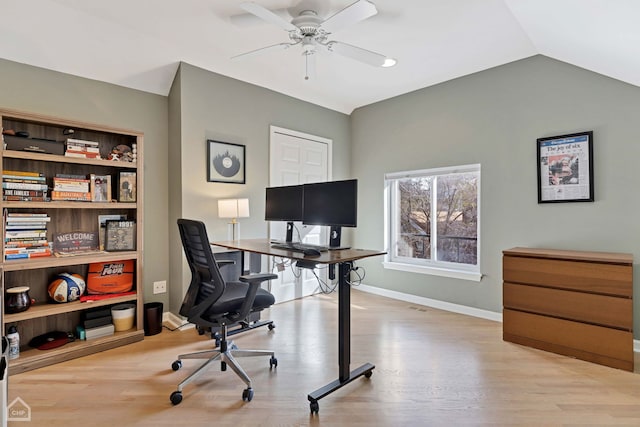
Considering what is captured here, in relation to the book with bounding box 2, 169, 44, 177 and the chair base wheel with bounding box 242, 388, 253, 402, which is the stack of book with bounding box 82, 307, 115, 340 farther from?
the chair base wheel with bounding box 242, 388, 253, 402

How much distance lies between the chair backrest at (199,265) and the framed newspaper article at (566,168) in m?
2.97

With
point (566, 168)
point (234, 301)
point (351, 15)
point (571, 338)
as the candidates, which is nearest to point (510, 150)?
point (566, 168)

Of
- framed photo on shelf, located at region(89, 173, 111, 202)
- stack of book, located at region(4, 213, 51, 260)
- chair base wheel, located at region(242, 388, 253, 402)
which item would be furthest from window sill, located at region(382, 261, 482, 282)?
stack of book, located at region(4, 213, 51, 260)

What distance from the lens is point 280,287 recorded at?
3.98 meters

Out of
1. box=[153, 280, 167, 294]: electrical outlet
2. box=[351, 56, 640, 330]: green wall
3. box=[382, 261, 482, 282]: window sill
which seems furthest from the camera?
box=[382, 261, 482, 282]: window sill

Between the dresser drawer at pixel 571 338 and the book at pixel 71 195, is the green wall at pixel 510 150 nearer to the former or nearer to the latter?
the dresser drawer at pixel 571 338

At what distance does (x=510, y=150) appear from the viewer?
128 inches

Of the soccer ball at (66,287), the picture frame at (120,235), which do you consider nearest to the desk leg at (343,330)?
the picture frame at (120,235)

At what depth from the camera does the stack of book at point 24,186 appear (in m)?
2.38

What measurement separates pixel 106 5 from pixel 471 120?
345cm

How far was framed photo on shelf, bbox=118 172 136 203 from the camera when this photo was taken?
2.88 metres

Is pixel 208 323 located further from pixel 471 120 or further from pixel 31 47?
pixel 471 120

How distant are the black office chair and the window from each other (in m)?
2.38

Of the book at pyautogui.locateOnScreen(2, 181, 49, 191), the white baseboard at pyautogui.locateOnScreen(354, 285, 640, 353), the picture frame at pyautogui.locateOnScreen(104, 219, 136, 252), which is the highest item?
the book at pyautogui.locateOnScreen(2, 181, 49, 191)
